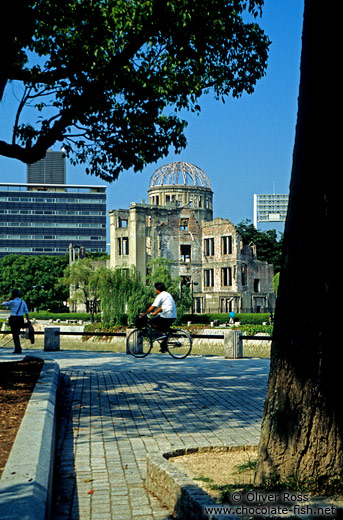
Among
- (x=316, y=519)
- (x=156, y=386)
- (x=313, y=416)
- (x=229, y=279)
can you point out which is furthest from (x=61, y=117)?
(x=229, y=279)

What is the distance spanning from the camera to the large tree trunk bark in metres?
4.47

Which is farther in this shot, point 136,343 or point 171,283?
point 171,283

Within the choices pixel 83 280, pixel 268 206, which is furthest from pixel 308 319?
pixel 268 206

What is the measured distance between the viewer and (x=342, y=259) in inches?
178

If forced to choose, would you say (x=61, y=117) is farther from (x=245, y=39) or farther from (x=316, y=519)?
(x=316, y=519)

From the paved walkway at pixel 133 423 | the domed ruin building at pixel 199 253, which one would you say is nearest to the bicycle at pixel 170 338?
the paved walkway at pixel 133 423

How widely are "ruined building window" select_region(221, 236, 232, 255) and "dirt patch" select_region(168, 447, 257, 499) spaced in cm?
5418

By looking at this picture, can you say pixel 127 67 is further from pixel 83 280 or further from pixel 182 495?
pixel 83 280

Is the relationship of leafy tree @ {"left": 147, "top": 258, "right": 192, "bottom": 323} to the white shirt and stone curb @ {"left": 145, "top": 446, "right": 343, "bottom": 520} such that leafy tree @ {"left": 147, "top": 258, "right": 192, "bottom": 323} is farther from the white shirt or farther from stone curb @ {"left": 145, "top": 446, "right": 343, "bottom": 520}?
stone curb @ {"left": 145, "top": 446, "right": 343, "bottom": 520}

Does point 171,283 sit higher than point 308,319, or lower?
higher

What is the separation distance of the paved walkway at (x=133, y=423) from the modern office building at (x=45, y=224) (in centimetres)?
12698

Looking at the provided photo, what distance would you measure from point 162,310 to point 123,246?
4760 centimetres

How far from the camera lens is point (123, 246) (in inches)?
2473

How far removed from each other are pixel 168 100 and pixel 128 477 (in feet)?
25.9
